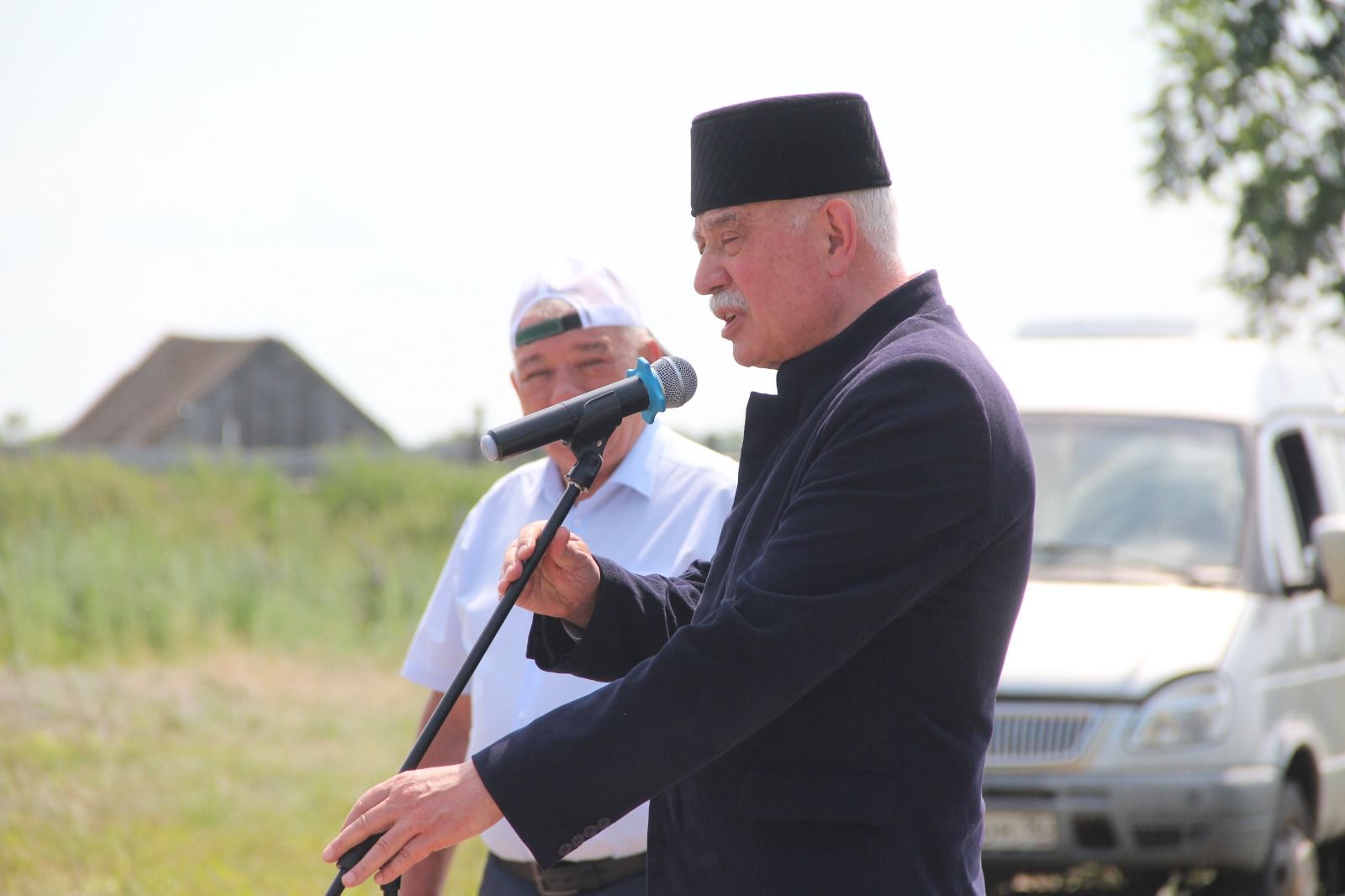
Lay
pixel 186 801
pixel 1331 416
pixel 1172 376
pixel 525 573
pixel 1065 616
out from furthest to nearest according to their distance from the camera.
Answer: pixel 186 801 → pixel 1331 416 → pixel 1172 376 → pixel 1065 616 → pixel 525 573

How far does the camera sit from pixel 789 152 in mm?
2324

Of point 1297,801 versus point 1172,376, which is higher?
point 1172,376

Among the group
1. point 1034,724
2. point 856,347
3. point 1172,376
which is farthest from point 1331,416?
point 856,347

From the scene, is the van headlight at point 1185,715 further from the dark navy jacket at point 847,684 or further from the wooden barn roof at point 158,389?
the wooden barn roof at point 158,389

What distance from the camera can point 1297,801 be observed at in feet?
21.1

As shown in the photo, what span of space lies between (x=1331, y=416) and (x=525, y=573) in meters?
6.46

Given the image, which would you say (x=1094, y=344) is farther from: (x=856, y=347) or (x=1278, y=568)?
(x=856, y=347)

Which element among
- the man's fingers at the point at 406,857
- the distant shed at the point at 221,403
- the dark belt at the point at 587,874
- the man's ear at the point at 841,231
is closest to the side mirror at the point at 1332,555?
the dark belt at the point at 587,874

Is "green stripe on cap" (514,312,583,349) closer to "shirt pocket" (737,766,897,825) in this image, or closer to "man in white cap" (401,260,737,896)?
"man in white cap" (401,260,737,896)

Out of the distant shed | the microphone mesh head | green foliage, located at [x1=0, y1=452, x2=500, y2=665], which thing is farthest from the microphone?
the distant shed

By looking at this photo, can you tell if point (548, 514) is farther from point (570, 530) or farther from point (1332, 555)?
point (1332, 555)

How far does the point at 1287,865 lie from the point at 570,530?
13.8 ft

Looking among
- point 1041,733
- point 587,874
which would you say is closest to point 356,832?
point 587,874

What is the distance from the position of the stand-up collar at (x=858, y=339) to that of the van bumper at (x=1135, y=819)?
12.9 ft
